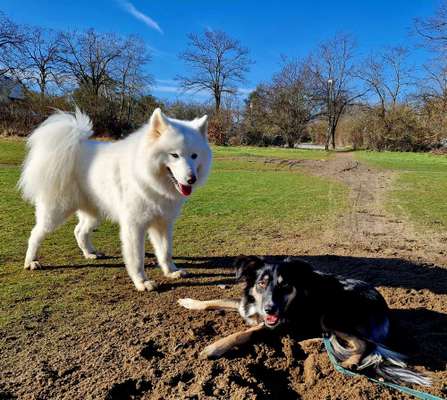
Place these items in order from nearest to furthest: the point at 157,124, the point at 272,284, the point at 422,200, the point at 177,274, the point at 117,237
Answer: the point at 272,284 < the point at 157,124 < the point at 177,274 < the point at 117,237 < the point at 422,200

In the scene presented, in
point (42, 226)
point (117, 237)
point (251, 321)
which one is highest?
point (42, 226)

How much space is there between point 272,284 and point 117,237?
361cm

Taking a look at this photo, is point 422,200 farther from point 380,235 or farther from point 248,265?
point 248,265

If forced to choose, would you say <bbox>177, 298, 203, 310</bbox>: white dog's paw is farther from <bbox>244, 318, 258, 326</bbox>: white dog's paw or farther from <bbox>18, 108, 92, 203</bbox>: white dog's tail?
<bbox>18, 108, 92, 203</bbox>: white dog's tail

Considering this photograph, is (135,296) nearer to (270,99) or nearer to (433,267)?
(433,267)

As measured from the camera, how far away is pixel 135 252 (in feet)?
13.1

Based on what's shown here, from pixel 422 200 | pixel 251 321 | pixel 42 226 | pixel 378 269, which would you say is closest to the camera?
pixel 251 321

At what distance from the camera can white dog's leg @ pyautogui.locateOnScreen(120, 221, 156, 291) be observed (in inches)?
155

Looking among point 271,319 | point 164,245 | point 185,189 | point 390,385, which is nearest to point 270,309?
point 271,319

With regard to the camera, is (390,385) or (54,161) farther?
(54,161)

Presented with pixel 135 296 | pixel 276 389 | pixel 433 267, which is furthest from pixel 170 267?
pixel 433 267

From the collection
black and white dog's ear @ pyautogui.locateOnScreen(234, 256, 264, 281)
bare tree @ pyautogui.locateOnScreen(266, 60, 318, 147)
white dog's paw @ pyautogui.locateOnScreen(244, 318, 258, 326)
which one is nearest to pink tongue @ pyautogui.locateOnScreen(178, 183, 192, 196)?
black and white dog's ear @ pyautogui.locateOnScreen(234, 256, 264, 281)

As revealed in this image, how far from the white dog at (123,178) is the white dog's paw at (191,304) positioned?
55 cm

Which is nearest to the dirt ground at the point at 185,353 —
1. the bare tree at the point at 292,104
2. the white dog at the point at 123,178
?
the white dog at the point at 123,178
